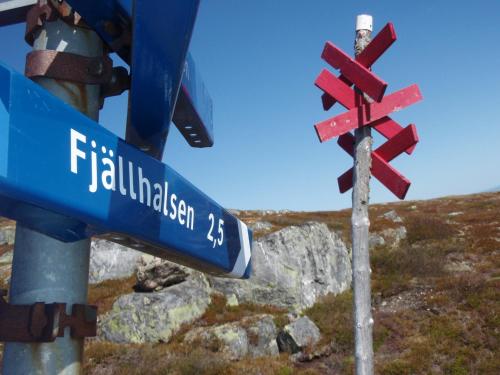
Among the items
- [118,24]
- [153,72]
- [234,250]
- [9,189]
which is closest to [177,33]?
[153,72]

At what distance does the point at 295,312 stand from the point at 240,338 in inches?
131

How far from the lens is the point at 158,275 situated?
14523mm

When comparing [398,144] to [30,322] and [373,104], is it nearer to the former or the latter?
[373,104]

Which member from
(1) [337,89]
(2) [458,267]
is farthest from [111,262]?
(1) [337,89]

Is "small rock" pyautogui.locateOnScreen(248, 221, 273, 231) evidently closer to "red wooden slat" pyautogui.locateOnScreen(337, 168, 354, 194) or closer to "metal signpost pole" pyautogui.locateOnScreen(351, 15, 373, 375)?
"red wooden slat" pyautogui.locateOnScreen(337, 168, 354, 194)

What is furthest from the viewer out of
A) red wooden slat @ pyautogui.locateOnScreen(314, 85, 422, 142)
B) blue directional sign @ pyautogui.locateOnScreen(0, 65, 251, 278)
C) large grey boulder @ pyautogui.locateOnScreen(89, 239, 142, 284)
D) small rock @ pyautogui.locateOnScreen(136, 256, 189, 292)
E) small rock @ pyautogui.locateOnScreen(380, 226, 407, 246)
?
small rock @ pyautogui.locateOnScreen(380, 226, 407, 246)

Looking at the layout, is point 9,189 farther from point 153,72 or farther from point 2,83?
point 153,72

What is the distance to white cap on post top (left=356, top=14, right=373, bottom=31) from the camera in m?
3.53

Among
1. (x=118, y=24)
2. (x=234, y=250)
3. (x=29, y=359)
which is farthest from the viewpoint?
(x=234, y=250)

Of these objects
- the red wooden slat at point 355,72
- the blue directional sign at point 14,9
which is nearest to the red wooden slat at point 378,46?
the red wooden slat at point 355,72

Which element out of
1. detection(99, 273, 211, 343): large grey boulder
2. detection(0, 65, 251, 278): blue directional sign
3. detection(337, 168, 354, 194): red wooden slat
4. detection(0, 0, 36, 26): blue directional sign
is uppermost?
detection(0, 0, 36, 26): blue directional sign

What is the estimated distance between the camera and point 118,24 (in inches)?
61.3

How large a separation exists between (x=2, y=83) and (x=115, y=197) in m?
0.46

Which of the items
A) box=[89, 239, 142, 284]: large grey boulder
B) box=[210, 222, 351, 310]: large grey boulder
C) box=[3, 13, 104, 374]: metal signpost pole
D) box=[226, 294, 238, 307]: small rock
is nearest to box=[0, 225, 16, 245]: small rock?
box=[89, 239, 142, 284]: large grey boulder
